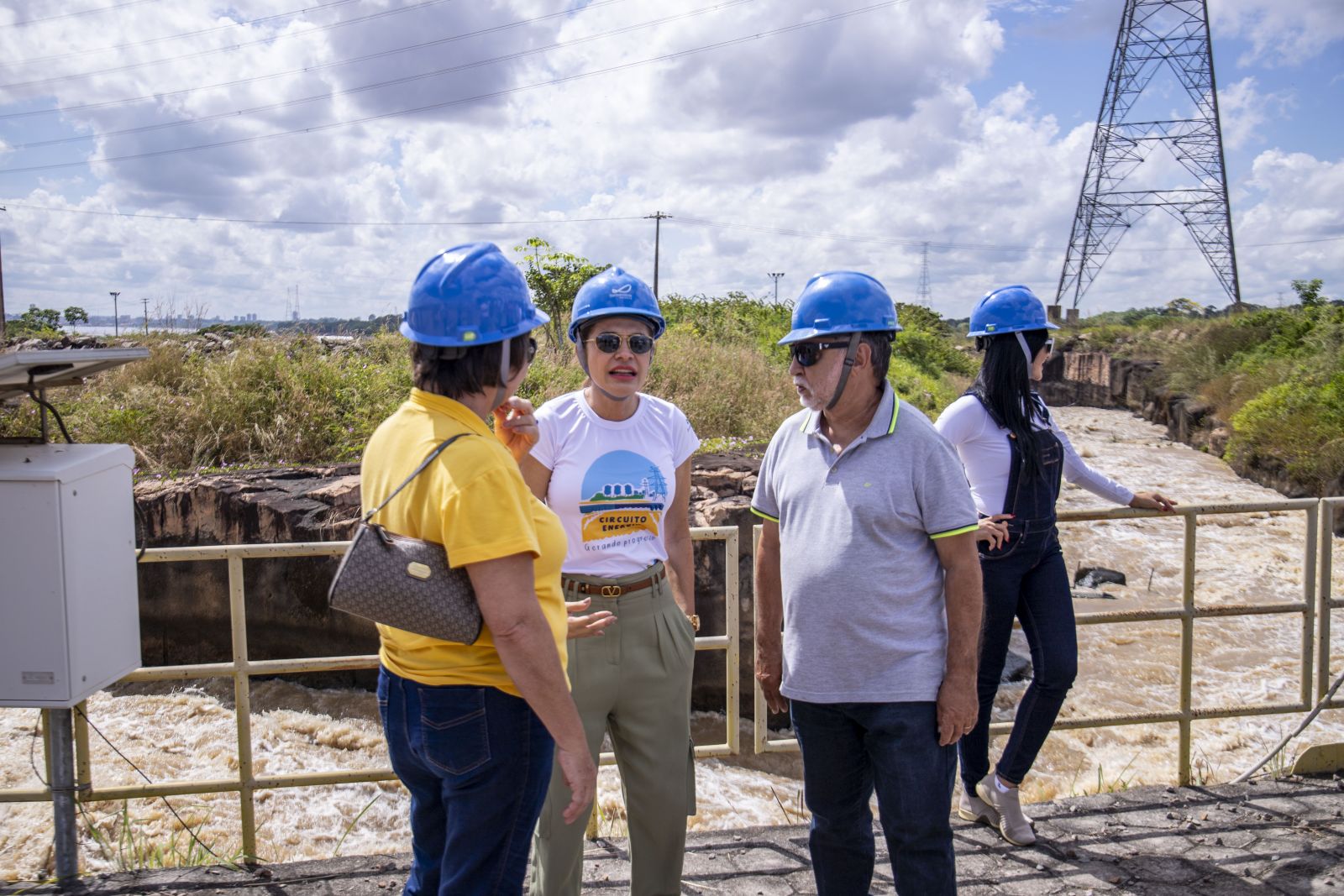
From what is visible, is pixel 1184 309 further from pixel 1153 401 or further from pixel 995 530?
pixel 995 530

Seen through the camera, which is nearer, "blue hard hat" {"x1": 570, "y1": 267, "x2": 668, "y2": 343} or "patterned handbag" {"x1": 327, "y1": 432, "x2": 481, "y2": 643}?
"patterned handbag" {"x1": 327, "y1": 432, "x2": 481, "y2": 643}

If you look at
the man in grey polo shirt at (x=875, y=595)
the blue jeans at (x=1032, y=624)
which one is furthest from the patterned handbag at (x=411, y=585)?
the blue jeans at (x=1032, y=624)

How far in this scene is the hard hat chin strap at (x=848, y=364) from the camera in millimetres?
2410

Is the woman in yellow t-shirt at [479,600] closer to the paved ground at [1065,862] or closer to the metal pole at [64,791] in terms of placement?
the paved ground at [1065,862]

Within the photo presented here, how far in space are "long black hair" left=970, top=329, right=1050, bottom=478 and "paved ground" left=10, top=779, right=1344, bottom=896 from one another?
1289mm

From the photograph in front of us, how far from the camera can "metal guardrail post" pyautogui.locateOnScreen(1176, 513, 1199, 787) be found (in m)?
3.84

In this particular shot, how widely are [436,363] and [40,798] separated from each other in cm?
231

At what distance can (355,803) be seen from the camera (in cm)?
642

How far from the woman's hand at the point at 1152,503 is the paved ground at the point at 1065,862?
111 centimetres

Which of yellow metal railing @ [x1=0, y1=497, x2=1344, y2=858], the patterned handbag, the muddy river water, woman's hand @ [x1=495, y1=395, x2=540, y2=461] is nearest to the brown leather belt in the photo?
woman's hand @ [x1=495, y1=395, x2=540, y2=461]

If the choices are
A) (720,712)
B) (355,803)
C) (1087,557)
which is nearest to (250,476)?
(355,803)

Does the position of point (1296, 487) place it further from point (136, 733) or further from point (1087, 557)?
point (136, 733)

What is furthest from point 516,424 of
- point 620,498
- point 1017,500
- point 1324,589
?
point 1324,589

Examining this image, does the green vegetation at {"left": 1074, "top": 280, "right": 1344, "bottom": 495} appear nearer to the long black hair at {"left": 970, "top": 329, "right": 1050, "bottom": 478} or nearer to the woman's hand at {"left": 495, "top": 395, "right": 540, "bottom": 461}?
the long black hair at {"left": 970, "top": 329, "right": 1050, "bottom": 478}
